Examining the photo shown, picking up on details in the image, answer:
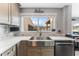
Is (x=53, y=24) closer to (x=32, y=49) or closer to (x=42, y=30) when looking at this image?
(x=42, y=30)

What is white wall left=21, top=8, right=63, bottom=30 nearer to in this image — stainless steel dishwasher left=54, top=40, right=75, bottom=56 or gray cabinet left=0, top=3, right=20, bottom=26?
stainless steel dishwasher left=54, top=40, right=75, bottom=56

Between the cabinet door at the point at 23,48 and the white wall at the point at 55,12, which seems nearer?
the cabinet door at the point at 23,48

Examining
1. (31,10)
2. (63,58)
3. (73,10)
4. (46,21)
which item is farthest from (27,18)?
(63,58)

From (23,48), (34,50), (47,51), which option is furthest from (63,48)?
(23,48)

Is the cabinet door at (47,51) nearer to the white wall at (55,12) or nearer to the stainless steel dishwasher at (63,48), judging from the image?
the stainless steel dishwasher at (63,48)

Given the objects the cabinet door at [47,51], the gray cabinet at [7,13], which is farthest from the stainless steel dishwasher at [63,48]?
the gray cabinet at [7,13]

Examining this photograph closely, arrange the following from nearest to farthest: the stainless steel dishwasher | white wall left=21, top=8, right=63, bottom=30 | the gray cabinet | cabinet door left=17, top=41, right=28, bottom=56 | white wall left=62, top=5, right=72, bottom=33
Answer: the gray cabinet < cabinet door left=17, top=41, right=28, bottom=56 < the stainless steel dishwasher < white wall left=62, top=5, right=72, bottom=33 < white wall left=21, top=8, right=63, bottom=30

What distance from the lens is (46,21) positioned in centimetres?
482

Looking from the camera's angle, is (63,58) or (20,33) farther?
(20,33)

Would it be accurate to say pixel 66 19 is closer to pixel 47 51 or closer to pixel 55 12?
pixel 55 12

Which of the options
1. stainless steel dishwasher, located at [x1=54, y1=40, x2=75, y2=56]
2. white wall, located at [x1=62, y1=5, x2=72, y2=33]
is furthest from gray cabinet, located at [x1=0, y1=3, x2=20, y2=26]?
Answer: white wall, located at [x1=62, y1=5, x2=72, y2=33]

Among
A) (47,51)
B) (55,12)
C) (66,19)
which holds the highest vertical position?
(55,12)

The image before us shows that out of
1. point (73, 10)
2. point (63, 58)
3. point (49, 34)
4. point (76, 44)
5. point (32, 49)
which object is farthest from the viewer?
point (49, 34)

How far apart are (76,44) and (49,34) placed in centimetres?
119
